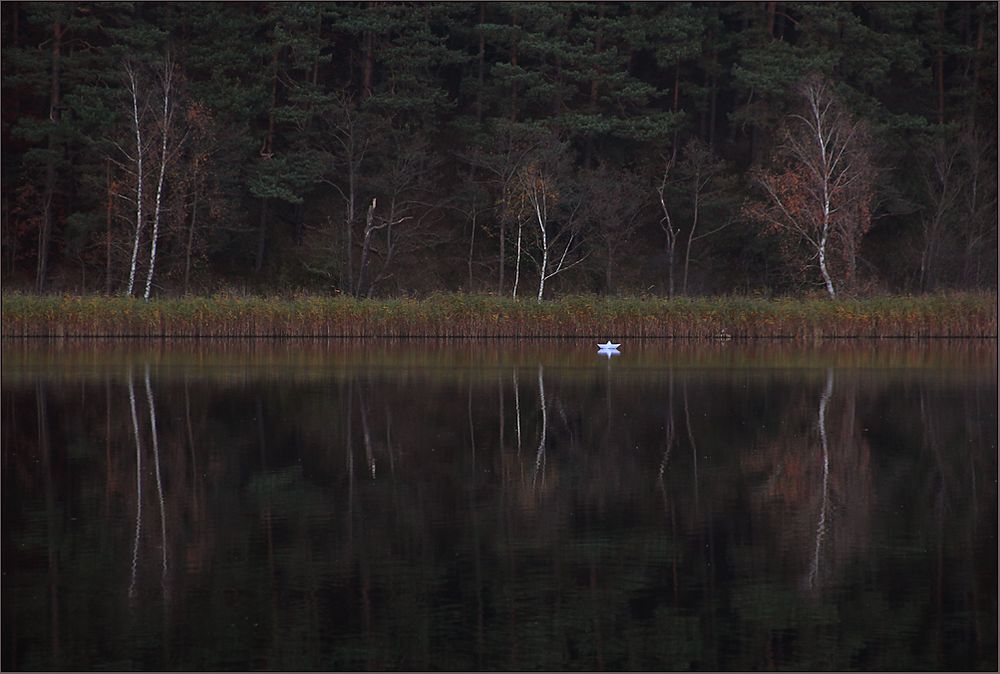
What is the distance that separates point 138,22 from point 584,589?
47990 millimetres

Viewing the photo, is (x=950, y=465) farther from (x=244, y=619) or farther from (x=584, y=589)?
(x=244, y=619)

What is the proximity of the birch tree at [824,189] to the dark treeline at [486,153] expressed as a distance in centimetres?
21

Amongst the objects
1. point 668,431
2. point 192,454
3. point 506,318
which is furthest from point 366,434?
point 506,318

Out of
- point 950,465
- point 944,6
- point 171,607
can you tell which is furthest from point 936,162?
point 171,607

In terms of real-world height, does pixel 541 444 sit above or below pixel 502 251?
below

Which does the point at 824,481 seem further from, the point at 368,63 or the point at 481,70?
the point at 481,70

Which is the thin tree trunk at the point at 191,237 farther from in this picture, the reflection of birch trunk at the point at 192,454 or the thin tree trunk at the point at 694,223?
the reflection of birch trunk at the point at 192,454

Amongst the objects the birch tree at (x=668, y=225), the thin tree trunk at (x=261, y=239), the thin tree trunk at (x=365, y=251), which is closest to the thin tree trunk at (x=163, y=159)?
the thin tree trunk at (x=365, y=251)

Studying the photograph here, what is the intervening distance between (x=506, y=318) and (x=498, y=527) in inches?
1168

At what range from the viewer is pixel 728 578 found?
463 inches

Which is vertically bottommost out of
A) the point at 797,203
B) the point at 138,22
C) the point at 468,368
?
the point at 468,368

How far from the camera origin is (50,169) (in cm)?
5384

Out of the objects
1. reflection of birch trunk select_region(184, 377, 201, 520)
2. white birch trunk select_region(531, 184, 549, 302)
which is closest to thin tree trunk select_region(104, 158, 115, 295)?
white birch trunk select_region(531, 184, 549, 302)

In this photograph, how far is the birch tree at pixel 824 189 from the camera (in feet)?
161
